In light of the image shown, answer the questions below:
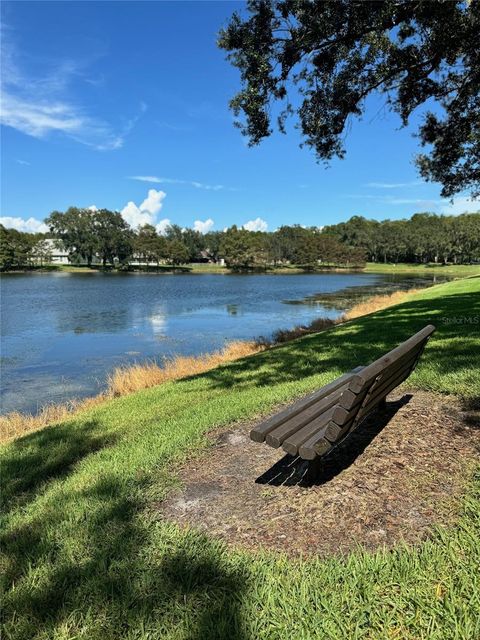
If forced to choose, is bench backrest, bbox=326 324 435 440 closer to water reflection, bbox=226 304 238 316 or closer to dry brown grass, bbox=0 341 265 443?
dry brown grass, bbox=0 341 265 443

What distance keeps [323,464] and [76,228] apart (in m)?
125

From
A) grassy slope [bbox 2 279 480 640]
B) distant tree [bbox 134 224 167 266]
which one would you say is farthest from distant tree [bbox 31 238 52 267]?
grassy slope [bbox 2 279 480 640]

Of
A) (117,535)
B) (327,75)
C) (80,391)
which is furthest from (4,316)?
(117,535)

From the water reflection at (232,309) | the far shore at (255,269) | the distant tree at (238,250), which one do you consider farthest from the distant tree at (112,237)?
the water reflection at (232,309)

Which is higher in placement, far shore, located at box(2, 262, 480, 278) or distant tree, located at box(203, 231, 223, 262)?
distant tree, located at box(203, 231, 223, 262)

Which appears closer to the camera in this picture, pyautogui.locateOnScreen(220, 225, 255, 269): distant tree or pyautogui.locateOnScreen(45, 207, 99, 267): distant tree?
pyautogui.locateOnScreen(45, 207, 99, 267): distant tree

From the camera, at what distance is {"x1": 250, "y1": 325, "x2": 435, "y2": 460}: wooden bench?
3.49 metres

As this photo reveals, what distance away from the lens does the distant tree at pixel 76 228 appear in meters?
118

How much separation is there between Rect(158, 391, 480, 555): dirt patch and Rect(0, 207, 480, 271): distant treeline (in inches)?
4298

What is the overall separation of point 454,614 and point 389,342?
8043 millimetres

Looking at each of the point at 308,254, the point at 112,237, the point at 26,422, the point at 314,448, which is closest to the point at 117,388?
the point at 26,422

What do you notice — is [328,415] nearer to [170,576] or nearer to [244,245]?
[170,576]

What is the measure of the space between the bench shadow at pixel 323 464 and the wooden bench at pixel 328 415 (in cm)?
34

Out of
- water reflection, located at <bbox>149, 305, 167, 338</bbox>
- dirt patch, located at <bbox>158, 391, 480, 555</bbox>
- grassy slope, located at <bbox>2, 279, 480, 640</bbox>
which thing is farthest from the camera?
water reflection, located at <bbox>149, 305, 167, 338</bbox>
